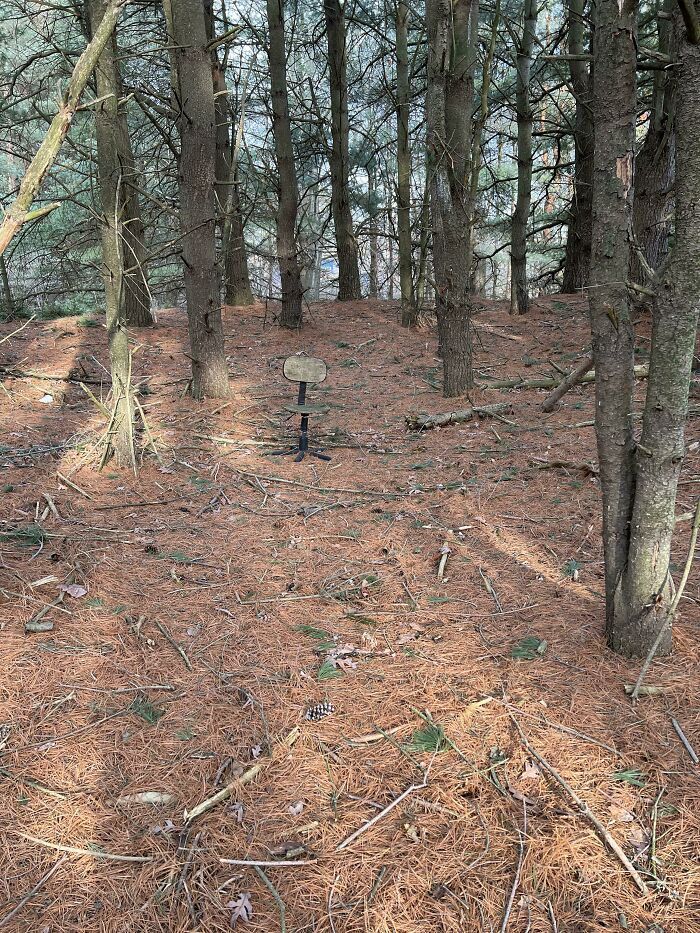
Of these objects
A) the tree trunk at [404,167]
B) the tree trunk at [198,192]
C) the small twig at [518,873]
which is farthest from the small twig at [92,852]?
the tree trunk at [404,167]

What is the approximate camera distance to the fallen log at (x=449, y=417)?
6.48 m

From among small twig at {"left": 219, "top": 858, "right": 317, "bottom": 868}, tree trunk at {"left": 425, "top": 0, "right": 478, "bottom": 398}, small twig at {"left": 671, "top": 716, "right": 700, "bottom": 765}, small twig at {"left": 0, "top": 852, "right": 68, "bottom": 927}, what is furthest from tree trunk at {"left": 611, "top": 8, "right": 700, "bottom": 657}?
tree trunk at {"left": 425, "top": 0, "right": 478, "bottom": 398}

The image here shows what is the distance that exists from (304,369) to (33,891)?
474 centimetres

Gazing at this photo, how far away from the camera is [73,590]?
331cm

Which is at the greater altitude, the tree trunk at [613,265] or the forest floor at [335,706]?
the tree trunk at [613,265]

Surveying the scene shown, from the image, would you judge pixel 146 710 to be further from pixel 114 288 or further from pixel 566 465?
pixel 114 288

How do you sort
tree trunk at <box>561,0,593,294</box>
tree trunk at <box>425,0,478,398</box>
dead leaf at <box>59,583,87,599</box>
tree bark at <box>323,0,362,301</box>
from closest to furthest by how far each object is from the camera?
1. dead leaf at <box>59,583,87,599</box>
2. tree trunk at <box>425,0,478,398</box>
3. tree trunk at <box>561,0,593,294</box>
4. tree bark at <box>323,0,362,301</box>

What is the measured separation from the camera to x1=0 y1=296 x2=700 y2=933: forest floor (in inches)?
73.1

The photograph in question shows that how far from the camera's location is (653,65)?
7.41ft

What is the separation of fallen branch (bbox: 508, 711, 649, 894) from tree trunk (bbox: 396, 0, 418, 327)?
29.0 ft

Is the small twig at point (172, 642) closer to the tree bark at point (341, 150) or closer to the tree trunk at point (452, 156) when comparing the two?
the tree trunk at point (452, 156)

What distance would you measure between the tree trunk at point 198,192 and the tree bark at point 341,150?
5357 mm

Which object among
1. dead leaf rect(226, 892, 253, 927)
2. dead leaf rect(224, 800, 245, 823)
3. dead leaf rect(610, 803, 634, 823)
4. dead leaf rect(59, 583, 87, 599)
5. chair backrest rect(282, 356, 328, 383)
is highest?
chair backrest rect(282, 356, 328, 383)

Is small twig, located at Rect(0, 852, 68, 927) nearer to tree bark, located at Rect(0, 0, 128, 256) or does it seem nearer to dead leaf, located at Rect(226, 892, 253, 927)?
dead leaf, located at Rect(226, 892, 253, 927)
